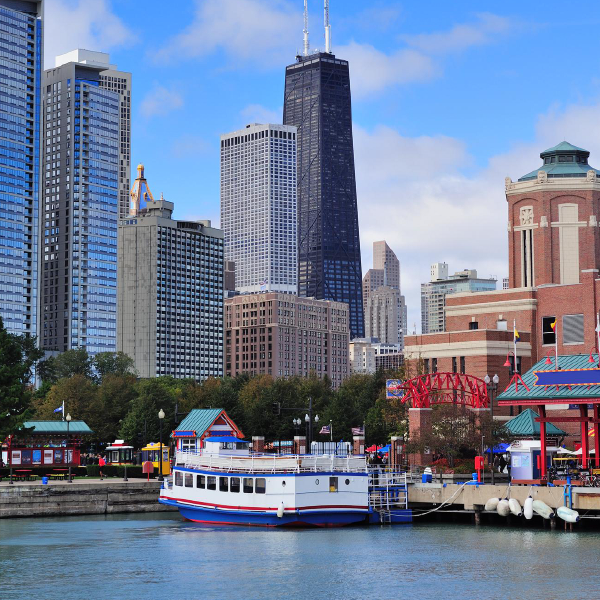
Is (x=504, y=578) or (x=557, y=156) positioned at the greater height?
(x=557, y=156)

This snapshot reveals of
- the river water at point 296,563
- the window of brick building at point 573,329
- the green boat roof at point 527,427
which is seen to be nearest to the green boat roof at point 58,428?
the river water at point 296,563

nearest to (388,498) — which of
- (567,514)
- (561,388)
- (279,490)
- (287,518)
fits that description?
(287,518)

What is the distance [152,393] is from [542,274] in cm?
4865

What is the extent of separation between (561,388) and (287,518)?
19.7 m

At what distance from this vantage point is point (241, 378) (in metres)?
194

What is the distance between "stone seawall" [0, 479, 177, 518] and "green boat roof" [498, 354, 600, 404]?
26.9 metres

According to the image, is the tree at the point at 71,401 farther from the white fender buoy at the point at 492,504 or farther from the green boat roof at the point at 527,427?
the white fender buoy at the point at 492,504

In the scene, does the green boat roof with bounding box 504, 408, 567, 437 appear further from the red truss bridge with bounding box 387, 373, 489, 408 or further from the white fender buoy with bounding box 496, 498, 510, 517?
the white fender buoy with bounding box 496, 498, 510, 517

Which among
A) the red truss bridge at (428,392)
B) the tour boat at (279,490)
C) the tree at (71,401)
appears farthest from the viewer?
the tree at (71,401)

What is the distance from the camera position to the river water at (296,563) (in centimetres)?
4922

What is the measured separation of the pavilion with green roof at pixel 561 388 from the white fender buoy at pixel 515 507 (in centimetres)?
578

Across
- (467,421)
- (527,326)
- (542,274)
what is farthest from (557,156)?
(467,421)

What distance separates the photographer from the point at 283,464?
233 feet

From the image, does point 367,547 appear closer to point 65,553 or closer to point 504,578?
point 504,578
